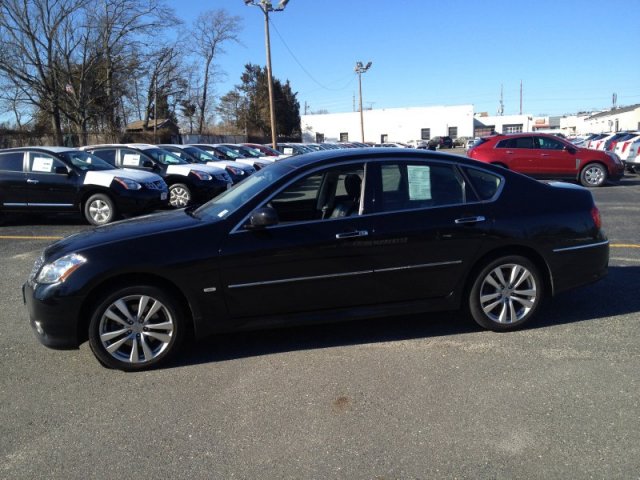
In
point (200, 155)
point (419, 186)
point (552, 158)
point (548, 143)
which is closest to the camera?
point (419, 186)

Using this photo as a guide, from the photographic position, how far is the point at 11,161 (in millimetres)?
10445

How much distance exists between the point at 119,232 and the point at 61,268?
494 millimetres

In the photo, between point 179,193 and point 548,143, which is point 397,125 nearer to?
point 548,143

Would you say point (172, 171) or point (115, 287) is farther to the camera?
point (172, 171)

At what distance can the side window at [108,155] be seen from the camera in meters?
12.7

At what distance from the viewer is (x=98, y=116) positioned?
40.4 meters

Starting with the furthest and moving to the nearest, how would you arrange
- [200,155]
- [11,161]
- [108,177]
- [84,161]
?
[200,155] < [84,161] < [11,161] < [108,177]

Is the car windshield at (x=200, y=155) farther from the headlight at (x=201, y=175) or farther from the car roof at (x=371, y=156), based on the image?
the car roof at (x=371, y=156)

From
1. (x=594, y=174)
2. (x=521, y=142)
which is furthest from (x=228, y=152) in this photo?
(x=594, y=174)

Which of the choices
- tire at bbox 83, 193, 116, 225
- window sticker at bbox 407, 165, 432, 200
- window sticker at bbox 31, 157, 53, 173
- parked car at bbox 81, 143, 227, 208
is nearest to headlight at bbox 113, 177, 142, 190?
tire at bbox 83, 193, 116, 225

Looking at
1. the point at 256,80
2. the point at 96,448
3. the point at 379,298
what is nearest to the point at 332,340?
the point at 379,298

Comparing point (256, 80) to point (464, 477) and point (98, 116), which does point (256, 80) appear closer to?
point (98, 116)

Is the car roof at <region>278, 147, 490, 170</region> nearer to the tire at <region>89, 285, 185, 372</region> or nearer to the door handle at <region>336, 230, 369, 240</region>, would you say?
the door handle at <region>336, 230, 369, 240</region>

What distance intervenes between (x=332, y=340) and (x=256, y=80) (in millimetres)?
74090
